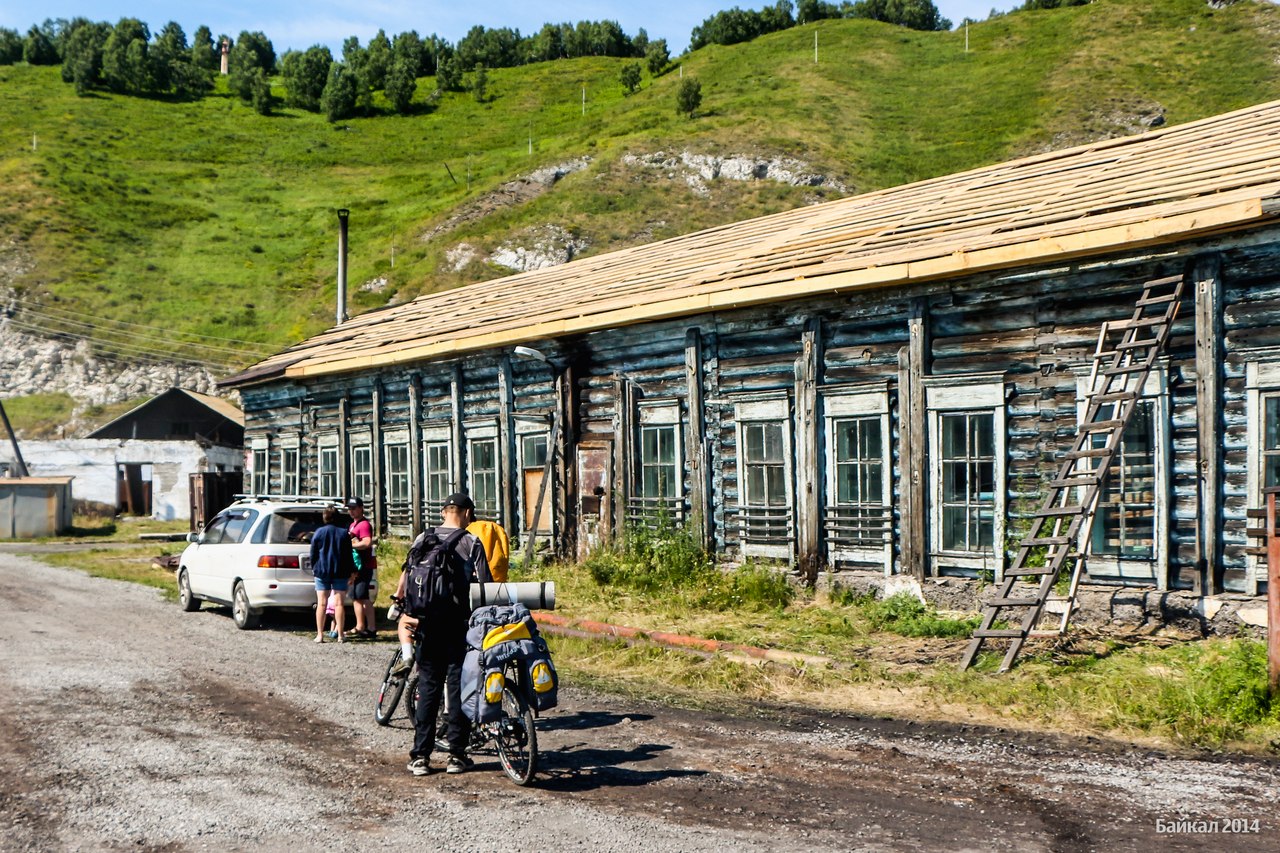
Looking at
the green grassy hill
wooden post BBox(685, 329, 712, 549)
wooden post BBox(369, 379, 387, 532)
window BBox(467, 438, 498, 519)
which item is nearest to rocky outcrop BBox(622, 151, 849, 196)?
the green grassy hill

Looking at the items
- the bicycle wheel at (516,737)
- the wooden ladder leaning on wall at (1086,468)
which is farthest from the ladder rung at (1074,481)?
the bicycle wheel at (516,737)

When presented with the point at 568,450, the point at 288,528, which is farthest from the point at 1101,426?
the point at 288,528

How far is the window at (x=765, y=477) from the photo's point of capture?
14680 millimetres

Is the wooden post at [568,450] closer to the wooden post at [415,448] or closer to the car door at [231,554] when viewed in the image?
the wooden post at [415,448]

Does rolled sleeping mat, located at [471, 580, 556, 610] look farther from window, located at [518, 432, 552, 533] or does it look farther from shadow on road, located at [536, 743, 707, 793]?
window, located at [518, 432, 552, 533]

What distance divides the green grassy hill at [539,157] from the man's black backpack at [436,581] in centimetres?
5470

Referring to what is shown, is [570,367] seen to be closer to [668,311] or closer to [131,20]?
[668,311]

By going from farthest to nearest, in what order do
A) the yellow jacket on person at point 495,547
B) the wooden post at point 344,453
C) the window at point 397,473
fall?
the wooden post at point 344,453 < the window at point 397,473 < the yellow jacket on person at point 495,547

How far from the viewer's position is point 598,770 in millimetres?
7195

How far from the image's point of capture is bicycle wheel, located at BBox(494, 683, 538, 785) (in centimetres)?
683

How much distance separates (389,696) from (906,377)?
7256 mm

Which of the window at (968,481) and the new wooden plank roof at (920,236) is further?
the window at (968,481)

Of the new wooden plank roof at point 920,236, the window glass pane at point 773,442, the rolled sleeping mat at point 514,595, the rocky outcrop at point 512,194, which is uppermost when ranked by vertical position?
the rocky outcrop at point 512,194

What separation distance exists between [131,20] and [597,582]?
150m
